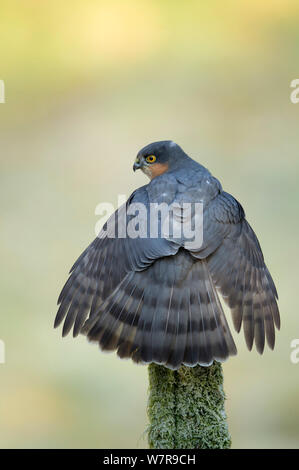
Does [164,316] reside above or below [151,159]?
below

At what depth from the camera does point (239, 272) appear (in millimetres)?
5059

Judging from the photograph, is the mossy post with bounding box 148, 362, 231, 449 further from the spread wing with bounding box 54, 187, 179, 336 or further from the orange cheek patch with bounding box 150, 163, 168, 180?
the orange cheek patch with bounding box 150, 163, 168, 180

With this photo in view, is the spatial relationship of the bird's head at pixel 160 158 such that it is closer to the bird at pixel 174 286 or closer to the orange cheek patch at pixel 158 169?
the orange cheek patch at pixel 158 169

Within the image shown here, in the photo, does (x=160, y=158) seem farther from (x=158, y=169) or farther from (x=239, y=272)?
(x=239, y=272)

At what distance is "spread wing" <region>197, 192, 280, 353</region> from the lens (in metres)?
4.97

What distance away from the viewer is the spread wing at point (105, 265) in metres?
4.96

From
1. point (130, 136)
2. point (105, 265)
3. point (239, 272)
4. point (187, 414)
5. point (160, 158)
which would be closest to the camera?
point (187, 414)

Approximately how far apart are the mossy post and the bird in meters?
0.12

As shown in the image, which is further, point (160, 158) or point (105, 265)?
point (160, 158)

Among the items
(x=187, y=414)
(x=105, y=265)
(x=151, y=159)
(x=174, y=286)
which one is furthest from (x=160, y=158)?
(x=187, y=414)

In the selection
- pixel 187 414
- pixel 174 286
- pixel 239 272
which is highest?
pixel 239 272

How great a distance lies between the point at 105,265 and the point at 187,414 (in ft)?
4.32

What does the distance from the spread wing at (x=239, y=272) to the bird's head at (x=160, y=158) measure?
0.66 metres

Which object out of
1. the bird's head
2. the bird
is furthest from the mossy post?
the bird's head
